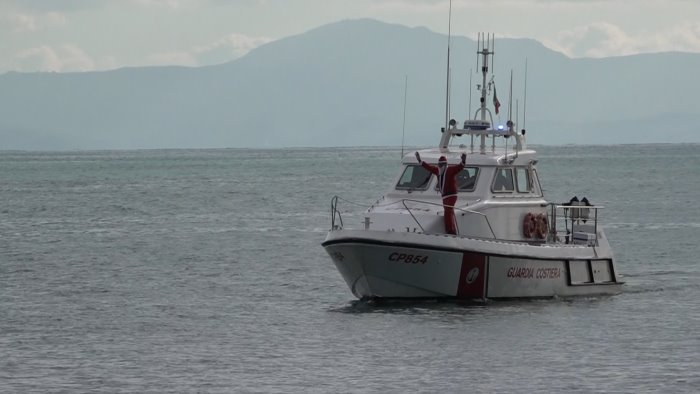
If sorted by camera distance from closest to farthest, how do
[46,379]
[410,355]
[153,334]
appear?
[46,379], [410,355], [153,334]

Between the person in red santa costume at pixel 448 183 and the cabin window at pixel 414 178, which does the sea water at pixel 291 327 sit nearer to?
the person in red santa costume at pixel 448 183

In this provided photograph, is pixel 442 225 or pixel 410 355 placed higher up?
pixel 442 225

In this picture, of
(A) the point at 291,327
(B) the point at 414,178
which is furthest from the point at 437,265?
(A) the point at 291,327

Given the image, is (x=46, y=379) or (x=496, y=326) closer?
(x=46, y=379)

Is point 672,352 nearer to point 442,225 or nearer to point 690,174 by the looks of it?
point 442,225

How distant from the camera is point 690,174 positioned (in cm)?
12838

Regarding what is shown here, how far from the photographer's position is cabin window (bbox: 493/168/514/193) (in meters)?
32.7

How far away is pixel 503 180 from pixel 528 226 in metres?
1.14

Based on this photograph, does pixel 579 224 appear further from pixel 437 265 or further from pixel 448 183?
pixel 437 265

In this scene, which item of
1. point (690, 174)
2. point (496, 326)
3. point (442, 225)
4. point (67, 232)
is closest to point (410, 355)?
point (496, 326)

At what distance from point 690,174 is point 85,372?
108975 mm

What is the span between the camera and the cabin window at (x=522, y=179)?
1315 inches

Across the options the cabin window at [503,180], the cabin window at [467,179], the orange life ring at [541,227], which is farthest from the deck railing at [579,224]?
the cabin window at [467,179]

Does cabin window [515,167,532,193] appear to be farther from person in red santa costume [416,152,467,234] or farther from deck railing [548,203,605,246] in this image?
person in red santa costume [416,152,467,234]
